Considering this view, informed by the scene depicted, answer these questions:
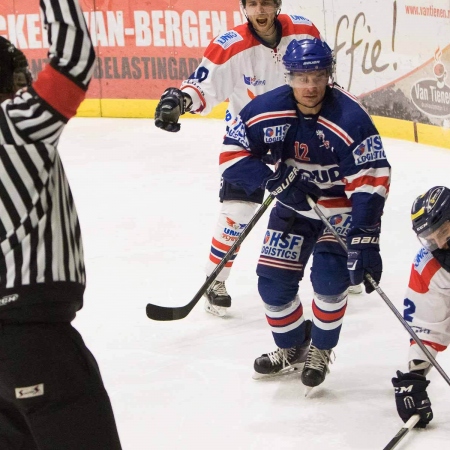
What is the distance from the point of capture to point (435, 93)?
613 cm

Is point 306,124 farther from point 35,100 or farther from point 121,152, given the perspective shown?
point 121,152

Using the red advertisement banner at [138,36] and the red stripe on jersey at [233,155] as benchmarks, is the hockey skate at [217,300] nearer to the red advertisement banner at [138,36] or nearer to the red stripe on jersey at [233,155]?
the red stripe on jersey at [233,155]

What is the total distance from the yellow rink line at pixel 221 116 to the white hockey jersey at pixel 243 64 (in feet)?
8.54

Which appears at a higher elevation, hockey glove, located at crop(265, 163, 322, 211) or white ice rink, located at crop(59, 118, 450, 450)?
hockey glove, located at crop(265, 163, 322, 211)

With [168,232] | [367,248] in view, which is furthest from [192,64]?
[367,248]

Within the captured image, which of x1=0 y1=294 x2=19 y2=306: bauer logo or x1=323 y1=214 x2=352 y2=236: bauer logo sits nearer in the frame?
x1=0 y1=294 x2=19 y2=306: bauer logo

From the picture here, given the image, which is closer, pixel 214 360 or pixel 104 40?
pixel 214 360

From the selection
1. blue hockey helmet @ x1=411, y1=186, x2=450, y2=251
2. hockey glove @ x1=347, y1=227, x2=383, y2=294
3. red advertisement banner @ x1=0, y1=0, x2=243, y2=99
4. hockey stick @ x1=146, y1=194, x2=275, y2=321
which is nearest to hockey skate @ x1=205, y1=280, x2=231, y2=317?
hockey stick @ x1=146, y1=194, x2=275, y2=321

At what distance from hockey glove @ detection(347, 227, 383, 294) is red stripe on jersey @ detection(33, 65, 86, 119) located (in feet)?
4.21

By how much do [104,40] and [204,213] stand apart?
336 centimetres

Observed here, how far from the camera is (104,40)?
8.00 metres

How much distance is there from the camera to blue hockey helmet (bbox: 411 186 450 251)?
2.47 m

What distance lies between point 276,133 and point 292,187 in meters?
0.17

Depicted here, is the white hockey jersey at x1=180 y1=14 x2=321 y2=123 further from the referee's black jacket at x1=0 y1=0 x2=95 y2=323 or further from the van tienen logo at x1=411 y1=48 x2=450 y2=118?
the van tienen logo at x1=411 y1=48 x2=450 y2=118
